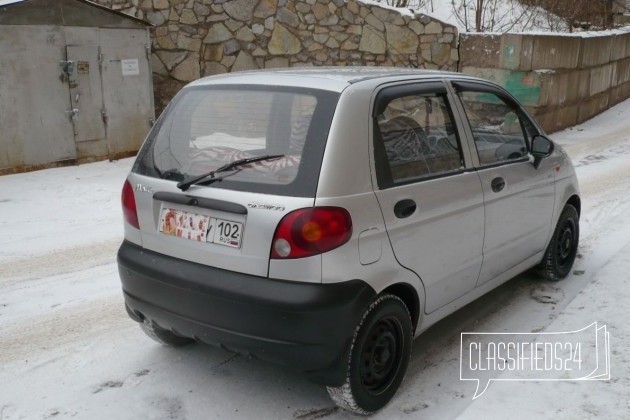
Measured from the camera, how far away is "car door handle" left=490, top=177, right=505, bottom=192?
12.6 feet

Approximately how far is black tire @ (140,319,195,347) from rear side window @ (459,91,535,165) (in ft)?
7.00

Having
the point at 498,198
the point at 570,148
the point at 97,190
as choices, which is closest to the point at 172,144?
the point at 498,198

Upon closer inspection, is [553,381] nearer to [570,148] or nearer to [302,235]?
[302,235]

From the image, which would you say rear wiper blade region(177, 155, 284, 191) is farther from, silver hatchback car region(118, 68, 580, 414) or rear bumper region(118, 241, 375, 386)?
rear bumper region(118, 241, 375, 386)

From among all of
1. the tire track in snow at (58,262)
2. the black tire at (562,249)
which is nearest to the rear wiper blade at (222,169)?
the tire track in snow at (58,262)

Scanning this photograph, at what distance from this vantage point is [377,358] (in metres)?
3.12

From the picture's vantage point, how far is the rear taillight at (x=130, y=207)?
336cm

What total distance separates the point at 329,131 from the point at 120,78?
7.24 metres


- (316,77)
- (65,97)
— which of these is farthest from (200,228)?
(65,97)

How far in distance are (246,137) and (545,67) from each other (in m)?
10.2

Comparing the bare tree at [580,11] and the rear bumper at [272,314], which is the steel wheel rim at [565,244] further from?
the bare tree at [580,11]

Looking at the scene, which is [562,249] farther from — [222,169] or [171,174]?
[171,174]

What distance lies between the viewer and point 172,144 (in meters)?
3.36

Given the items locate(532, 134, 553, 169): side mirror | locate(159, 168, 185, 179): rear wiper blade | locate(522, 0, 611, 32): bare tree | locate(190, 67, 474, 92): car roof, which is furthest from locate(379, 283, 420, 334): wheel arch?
locate(522, 0, 611, 32): bare tree
